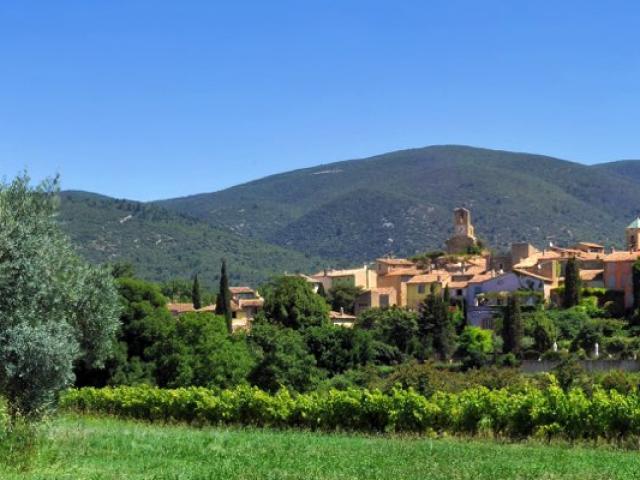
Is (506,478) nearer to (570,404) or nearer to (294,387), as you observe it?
(570,404)

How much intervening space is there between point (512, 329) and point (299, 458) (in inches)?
2024

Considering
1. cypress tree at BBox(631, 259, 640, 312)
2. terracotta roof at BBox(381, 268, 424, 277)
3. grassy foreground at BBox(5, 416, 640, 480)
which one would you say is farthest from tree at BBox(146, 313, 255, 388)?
terracotta roof at BBox(381, 268, 424, 277)

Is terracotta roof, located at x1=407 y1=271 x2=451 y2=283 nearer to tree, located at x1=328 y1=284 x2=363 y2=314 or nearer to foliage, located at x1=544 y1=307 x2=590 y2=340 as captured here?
tree, located at x1=328 y1=284 x2=363 y2=314

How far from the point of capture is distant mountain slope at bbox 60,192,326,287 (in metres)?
166

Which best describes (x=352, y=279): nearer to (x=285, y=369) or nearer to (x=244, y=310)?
(x=244, y=310)

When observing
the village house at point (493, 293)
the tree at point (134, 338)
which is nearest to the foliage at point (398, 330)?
the village house at point (493, 293)

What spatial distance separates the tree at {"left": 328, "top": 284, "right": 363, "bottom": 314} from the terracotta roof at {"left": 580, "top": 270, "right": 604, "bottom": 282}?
20.5 meters

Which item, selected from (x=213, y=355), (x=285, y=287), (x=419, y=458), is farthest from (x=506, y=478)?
(x=285, y=287)

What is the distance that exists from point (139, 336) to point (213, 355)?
203 inches

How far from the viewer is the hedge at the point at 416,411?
22391 mm

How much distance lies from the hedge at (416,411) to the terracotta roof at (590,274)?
56628 millimetres

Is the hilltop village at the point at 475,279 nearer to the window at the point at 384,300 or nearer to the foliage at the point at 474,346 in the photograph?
the window at the point at 384,300

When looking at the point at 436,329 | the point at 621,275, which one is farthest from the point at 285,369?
the point at 621,275

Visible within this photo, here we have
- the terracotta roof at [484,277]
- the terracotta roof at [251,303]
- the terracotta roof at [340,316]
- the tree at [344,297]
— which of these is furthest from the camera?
the terracotta roof at [251,303]
